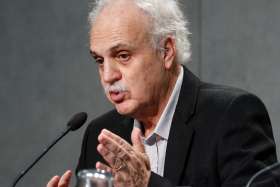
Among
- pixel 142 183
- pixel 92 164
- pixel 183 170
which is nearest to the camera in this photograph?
pixel 142 183

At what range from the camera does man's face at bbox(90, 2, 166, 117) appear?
2.35m

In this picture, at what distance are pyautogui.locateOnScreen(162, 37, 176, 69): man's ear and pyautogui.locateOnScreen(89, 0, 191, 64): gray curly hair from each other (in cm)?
2

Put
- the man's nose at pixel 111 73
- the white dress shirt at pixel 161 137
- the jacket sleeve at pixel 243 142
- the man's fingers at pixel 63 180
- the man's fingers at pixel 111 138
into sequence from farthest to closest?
the white dress shirt at pixel 161 137 → the man's nose at pixel 111 73 → the jacket sleeve at pixel 243 142 → the man's fingers at pixel 63 180 → the man's fingers at pixel 111 138

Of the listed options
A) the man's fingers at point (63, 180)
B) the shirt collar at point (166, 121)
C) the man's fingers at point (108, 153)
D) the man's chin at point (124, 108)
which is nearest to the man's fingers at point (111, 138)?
the man's fingers at point (108, 153)

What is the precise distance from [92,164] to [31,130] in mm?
1180

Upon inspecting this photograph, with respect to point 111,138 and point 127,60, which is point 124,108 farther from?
point 111,138

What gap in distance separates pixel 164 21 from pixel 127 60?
0.66 ft

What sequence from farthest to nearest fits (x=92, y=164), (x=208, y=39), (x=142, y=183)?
(x=208, y=39) → (x=92, y=164) → (x=142, y=183)

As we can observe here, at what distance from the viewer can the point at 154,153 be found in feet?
8.14

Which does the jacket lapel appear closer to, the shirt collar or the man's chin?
the shirt collar

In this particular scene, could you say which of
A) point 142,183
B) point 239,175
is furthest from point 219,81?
point 142,183

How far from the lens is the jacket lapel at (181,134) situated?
7.78ft

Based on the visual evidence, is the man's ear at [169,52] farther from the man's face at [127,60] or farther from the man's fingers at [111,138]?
the man's fingers at [111,138]

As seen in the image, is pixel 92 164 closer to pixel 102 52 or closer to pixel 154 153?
pixel 154 153
